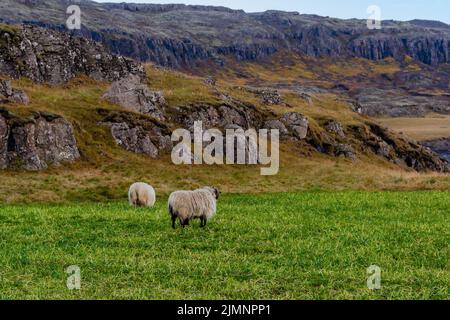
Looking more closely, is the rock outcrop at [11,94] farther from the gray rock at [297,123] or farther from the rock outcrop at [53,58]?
the gray rock at [297,123]

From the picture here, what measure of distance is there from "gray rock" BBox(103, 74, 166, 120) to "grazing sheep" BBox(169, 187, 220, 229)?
48.2m

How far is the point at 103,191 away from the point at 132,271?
1213 inches

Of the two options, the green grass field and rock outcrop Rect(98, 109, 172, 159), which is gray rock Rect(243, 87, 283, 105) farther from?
the green grass field

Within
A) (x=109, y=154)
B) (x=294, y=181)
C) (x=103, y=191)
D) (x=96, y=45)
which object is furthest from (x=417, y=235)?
(x=96, y=45)

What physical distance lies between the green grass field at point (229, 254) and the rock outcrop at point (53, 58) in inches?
1913

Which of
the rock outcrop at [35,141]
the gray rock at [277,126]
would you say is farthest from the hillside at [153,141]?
the gray rock at [277,126]

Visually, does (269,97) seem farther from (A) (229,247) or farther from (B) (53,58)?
(A) (229,247)

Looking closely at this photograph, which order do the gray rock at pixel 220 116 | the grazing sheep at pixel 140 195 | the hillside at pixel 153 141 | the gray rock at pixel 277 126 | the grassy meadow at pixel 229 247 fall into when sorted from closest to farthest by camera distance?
1. the grassy meadow at pixel 229 247
2. the grazing sheep at pixel 140 195
3. the hillside at pixel 153 141
4. the gray rock at pixel 220 116
5. the gray rock at pixel 277 126

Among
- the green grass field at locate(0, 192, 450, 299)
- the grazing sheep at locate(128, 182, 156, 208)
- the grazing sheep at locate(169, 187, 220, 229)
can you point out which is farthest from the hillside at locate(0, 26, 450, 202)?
the grazing sheep at locate(169, 187, 220, 229)

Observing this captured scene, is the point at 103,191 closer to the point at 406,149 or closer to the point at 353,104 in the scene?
the point at 406,149

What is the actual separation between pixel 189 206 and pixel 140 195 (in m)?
11.1

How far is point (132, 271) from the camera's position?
15.1m

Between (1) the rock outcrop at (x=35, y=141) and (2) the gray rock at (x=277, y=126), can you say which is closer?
(1) the rock outcrop at (x=35, y=141)

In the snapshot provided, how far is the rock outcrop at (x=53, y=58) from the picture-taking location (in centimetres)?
7138
